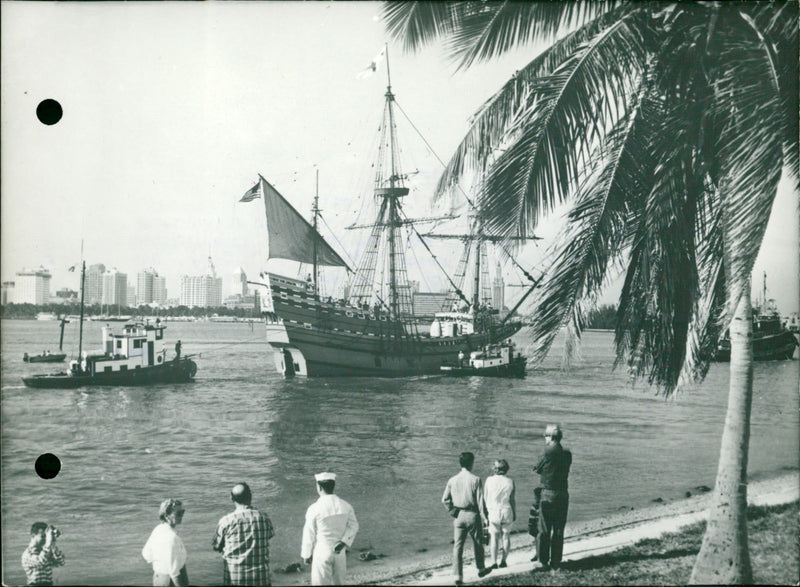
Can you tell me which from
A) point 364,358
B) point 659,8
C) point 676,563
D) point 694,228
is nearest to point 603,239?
point 694,228

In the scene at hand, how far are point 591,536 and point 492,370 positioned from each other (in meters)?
4.02

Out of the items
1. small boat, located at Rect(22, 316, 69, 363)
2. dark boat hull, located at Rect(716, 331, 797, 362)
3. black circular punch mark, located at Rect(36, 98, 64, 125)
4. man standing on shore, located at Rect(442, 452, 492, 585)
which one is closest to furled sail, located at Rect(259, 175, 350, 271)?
black circular punch mark, located at Rect(36, 98, 64, 125)

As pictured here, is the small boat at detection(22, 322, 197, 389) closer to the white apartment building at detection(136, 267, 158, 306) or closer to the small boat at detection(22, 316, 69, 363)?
the small boat at detection(22, 316, 69, 363)

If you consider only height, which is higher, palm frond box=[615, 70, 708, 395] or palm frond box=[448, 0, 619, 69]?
palm frond box=[448, 0, 619, 69]

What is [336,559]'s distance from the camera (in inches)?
189

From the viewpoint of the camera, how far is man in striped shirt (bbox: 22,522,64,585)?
551 cm

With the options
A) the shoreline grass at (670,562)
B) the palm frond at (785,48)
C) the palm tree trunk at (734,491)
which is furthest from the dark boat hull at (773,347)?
the palm frond at (785,48)

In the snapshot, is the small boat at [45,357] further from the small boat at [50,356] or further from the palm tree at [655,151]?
the palm tree at [655,151]

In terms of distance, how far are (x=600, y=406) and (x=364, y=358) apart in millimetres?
A: 3632

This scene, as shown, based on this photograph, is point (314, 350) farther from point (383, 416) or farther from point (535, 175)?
point (535, 175)

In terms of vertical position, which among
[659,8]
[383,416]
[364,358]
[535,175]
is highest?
[659,8]

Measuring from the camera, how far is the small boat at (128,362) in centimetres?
805

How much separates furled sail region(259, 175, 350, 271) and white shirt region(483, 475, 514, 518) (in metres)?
3.47

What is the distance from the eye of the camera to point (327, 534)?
4715 millimetres
